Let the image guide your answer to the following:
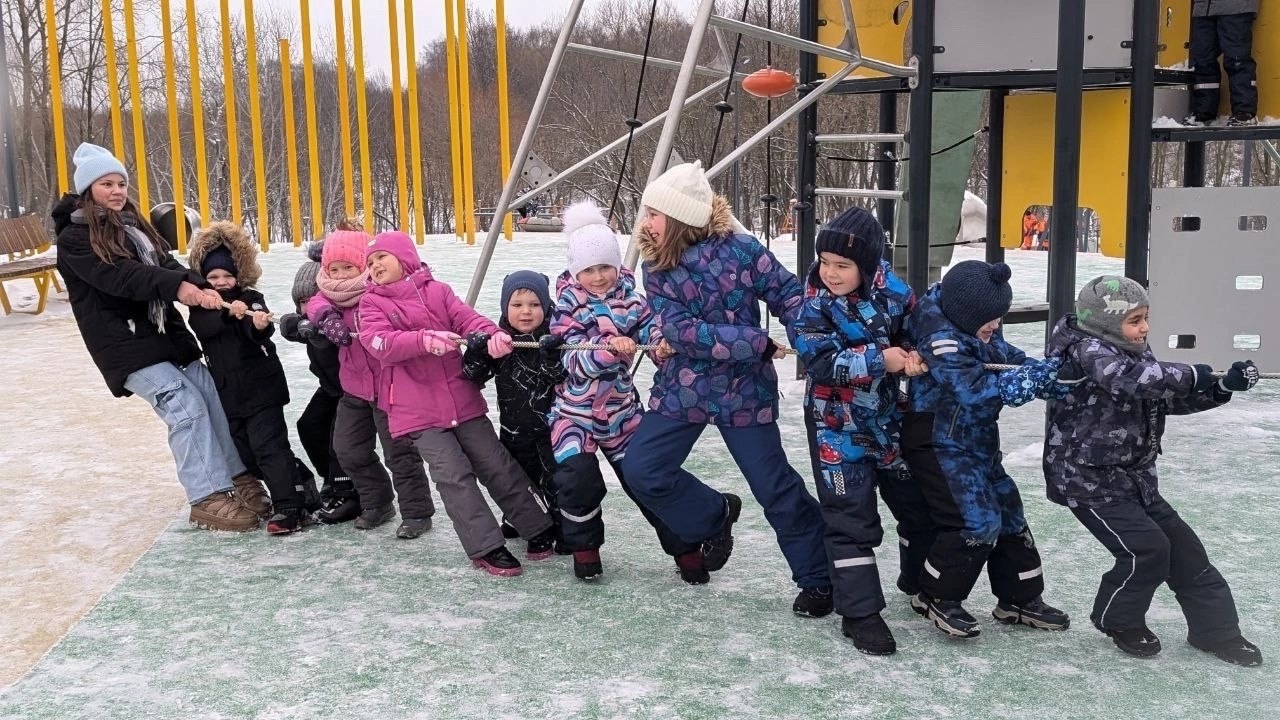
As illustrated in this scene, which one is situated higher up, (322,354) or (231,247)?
(231,247)

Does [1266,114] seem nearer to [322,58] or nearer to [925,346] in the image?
[925,346]

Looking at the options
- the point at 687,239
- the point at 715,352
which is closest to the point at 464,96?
the point at 687,239

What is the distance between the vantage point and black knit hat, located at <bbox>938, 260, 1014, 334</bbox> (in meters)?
3.35

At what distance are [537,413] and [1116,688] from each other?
2.17m

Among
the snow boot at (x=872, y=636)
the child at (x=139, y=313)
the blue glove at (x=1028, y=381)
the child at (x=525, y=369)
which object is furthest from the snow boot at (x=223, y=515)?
the blue glove at (x=1028, y=381)

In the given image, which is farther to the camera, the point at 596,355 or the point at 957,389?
the point at 596,355

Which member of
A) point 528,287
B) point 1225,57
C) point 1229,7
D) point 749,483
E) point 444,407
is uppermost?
point 1229,7

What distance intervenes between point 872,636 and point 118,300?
125 inches

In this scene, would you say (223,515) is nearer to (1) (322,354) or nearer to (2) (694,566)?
(1) (322,354)

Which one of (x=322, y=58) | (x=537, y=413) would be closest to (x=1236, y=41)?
(x=537, y=413)

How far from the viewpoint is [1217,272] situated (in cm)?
646

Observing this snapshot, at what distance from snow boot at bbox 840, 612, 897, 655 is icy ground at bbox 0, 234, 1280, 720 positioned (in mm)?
39

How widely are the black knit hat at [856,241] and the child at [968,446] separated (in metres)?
0.20

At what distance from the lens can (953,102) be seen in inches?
341
